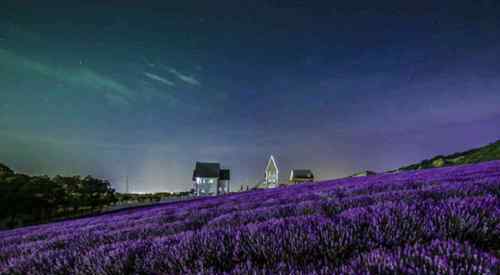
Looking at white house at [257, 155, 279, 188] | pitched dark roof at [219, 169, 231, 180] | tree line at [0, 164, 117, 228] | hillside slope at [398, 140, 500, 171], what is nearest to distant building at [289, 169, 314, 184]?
white house at [257, 155, 279, 188]

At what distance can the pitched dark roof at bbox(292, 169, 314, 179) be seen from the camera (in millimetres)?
57250

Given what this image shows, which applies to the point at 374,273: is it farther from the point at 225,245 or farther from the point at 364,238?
the point at 225,245

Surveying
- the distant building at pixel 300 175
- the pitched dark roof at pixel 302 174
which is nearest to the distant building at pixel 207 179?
the distant building at pixel 300 175

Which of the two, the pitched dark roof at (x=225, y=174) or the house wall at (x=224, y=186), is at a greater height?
the pitched dark roof at (x=225, y=174)

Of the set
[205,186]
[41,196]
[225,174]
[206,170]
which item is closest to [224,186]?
[225,174]

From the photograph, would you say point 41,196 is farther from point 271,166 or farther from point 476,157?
point 271,166

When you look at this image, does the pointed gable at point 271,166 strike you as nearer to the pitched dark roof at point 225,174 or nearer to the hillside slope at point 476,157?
the pitched dark roof at point 225,174

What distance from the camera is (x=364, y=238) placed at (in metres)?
1.79

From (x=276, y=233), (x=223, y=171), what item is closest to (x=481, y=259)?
(x=276, y=233)

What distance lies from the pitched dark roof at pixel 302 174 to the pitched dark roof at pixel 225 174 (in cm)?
1665

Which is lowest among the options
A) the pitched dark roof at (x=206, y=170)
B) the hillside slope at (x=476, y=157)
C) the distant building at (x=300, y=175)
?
the distant building at (x=300, y=175)

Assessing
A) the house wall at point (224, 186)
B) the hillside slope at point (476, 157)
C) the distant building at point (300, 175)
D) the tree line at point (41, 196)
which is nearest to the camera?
the tree line at point (41, 196)

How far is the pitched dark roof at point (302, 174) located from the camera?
5725 cm

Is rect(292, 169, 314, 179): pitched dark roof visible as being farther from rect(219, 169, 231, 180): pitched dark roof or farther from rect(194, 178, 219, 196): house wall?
rect(194, 178, 219, 196): house wall
